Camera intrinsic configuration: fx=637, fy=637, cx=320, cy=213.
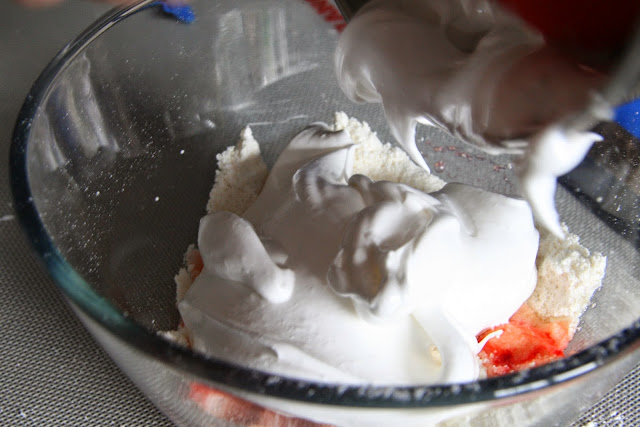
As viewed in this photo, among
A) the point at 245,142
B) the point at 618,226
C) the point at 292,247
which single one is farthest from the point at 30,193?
the point at 618,226

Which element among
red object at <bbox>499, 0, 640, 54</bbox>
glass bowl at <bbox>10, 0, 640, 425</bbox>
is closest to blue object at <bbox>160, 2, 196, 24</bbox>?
glass bowl at <bbox>10, 0, 640, 425</bbox>

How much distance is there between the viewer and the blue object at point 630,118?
0.68m

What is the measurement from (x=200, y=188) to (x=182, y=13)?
0.63 ft

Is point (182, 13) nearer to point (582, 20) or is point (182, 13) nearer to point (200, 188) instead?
point (200, 188)

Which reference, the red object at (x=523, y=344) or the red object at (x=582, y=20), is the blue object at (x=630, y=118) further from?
the red object at (x=582, y=20)

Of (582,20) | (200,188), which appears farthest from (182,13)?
(582,20)

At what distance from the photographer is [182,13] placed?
69 centimetres

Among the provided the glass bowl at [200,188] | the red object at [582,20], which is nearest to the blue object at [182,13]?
the glass bowl at [200,188]

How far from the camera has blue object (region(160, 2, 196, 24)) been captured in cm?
67

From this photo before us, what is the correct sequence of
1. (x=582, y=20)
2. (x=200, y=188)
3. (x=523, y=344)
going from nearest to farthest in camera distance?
1. (x=582, y=20)
2. (x=523, y=344)
3. (x=200, y=188)

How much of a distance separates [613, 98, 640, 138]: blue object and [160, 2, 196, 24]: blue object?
475 mm

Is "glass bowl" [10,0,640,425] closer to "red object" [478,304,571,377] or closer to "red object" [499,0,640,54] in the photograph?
"red object" [478,304,571,377]

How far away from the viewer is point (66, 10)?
956 millimetres

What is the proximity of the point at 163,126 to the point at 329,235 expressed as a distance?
267 mm
